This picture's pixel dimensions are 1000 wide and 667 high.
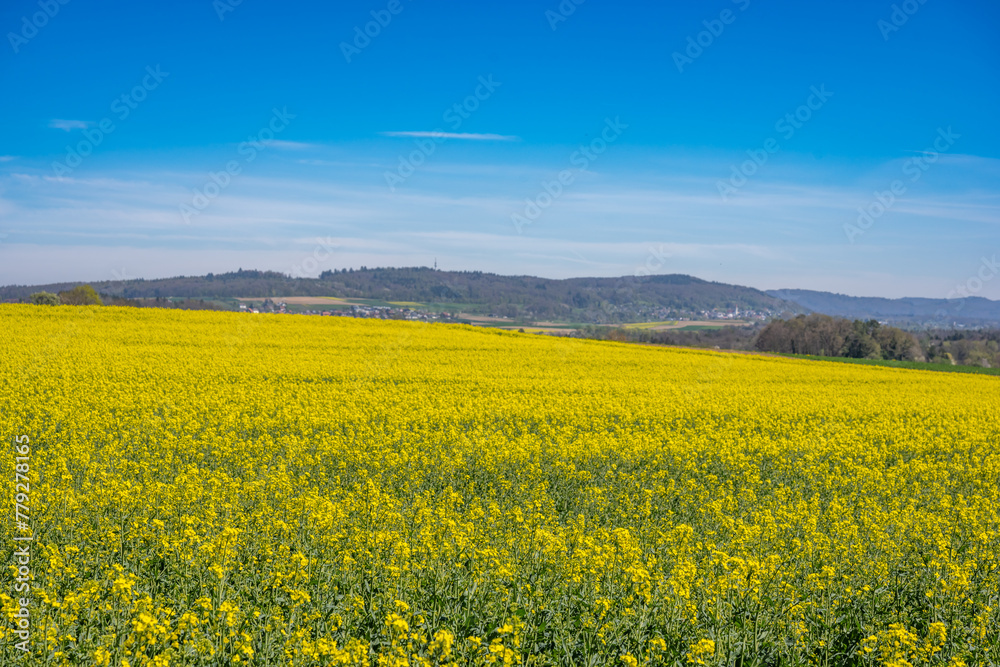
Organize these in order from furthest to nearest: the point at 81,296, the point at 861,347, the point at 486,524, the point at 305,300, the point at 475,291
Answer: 1. the point at 475,291
2. the point at 305,300
3. the point at 861,347
4. the point at 81,296
5. the point at 486,524

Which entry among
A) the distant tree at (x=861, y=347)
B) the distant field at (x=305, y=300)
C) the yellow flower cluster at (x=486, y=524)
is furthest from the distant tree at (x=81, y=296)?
the distant tree at (x=861, y=347)

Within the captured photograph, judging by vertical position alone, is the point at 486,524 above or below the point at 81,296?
below

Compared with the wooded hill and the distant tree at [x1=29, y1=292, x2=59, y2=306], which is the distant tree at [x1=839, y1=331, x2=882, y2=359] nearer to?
the wooded hill

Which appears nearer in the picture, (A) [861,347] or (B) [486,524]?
→ (B) [486,524]

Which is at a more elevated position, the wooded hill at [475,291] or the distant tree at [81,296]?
the wooded hill at [475,291]

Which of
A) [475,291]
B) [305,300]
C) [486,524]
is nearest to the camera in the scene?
[486,524]

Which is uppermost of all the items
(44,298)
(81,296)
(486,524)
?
(81,296)

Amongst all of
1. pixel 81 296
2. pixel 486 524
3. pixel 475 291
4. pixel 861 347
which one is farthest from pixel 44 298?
pixel 475 291

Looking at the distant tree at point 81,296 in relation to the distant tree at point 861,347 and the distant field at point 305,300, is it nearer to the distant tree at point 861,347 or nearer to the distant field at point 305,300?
the distant field at point 305,300

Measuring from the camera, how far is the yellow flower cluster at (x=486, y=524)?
5320 millimetres

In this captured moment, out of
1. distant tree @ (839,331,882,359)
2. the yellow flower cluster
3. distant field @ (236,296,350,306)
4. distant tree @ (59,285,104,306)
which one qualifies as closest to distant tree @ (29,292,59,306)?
distant tree @ (59,285,104,306)

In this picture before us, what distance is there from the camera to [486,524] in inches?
331

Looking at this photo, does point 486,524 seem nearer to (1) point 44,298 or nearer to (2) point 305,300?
(1) point 44,298

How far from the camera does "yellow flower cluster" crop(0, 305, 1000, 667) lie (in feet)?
17.5
